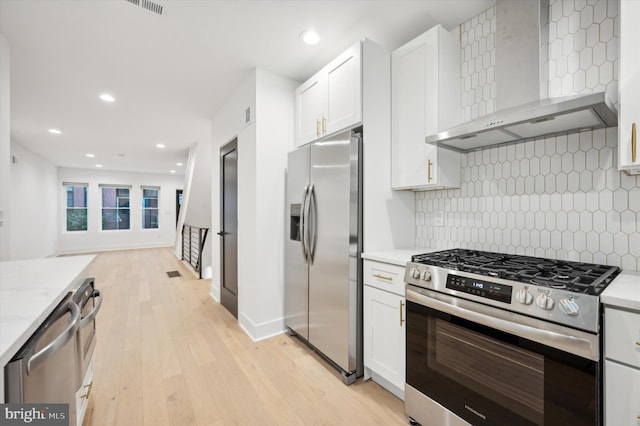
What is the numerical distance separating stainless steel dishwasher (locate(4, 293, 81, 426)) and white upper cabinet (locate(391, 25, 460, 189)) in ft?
6.82

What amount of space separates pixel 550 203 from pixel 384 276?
43.6 inches

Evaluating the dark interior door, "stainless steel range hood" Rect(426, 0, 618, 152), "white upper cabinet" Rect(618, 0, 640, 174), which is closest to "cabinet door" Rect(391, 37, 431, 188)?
"stainless steel range hood" Rect(426, 0, 618, 152)

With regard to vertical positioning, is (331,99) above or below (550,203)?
above

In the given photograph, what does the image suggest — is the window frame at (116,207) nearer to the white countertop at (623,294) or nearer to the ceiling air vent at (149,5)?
the ceiling air vent at (149,5)

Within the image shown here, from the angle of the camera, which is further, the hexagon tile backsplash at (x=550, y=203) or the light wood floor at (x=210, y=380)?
the light wood floor at (x=210, y=380)

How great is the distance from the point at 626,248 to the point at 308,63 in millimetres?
2645

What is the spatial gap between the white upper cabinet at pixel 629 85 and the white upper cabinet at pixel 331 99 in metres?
1.35

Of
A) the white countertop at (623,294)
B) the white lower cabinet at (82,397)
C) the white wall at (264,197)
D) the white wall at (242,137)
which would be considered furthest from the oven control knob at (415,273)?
the white lower cabinet at (82,397)

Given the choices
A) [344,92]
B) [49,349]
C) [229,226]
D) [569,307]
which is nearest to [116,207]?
[229,226]

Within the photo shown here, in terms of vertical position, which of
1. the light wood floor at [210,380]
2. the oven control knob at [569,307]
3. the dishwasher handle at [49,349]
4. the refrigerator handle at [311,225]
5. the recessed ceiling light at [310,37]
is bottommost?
the light wood floor at [210,380]

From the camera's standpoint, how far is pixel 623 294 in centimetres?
107

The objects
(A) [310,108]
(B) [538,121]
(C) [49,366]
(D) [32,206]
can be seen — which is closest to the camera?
(C) [49,366]

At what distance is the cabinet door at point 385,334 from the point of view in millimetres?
1812

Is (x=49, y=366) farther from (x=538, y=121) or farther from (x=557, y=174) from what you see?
(x=557, y=174)
